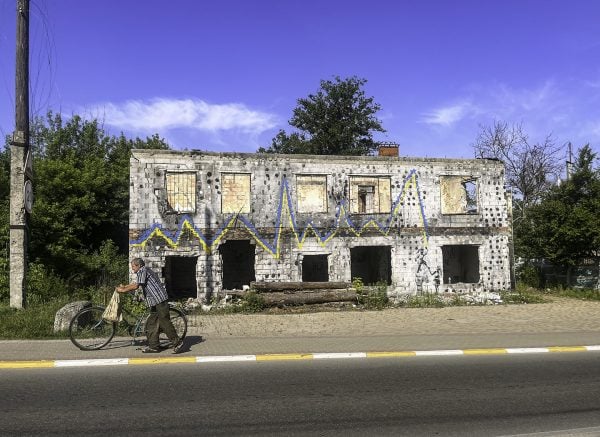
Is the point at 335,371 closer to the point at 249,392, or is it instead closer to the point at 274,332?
the point at 249,392

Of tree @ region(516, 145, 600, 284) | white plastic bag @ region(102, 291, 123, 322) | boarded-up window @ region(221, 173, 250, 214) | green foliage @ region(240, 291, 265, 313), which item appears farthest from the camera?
tree @ region(516, 145, 600, 284)

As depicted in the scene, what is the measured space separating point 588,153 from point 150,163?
21.6m

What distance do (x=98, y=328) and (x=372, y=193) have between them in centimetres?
1237

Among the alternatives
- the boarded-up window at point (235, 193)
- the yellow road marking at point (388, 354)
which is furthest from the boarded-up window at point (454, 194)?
the yellow road marking at point (388, 354)

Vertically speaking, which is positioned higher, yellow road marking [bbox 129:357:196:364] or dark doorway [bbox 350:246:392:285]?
dark doorway [bbox 350:246:392:285]

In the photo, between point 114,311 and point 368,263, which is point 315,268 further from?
point 114,311

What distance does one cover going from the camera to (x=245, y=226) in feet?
58.6

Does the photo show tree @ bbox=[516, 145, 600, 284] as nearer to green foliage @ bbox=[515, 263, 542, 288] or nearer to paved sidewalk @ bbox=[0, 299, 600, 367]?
green foliage @ bbox=[515, 263, 542, 288]

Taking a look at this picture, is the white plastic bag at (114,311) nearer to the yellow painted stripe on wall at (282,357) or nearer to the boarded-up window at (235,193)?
the yellow painted stripe on wall at (282,357)

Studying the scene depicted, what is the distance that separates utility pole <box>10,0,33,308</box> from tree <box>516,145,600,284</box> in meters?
19.4

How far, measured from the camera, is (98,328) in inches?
360

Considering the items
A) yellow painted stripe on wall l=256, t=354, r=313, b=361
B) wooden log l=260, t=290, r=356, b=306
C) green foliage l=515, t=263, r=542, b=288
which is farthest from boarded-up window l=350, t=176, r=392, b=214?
yellow painted stripe on wall l=256, t=354, r=313, b=361

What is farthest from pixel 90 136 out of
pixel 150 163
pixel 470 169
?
pixel 470 169

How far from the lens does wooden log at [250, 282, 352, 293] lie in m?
16.3
